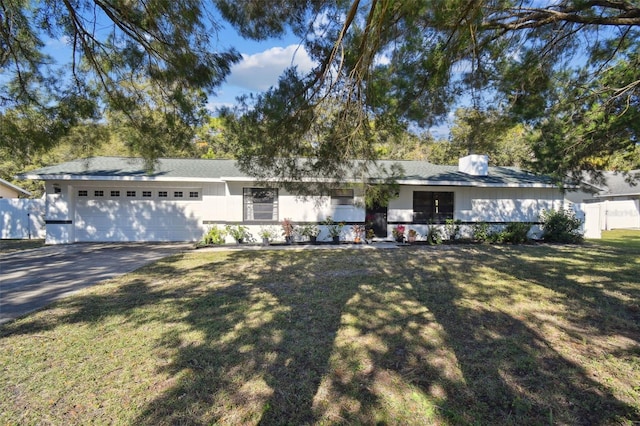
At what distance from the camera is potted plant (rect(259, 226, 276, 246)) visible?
40.4ft

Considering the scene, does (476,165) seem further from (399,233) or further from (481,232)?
(399,233)

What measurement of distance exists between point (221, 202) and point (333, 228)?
14.7ft

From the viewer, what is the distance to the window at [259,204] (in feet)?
41.3

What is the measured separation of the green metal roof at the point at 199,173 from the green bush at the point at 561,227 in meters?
1.37

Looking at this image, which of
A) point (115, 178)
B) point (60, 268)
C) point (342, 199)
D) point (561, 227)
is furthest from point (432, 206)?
point (60, 268)

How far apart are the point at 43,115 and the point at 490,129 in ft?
24.0

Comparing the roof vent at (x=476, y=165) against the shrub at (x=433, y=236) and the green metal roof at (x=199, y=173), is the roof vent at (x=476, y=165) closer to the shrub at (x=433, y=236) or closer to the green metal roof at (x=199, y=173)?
the green metal roof at (x=199, y=173)

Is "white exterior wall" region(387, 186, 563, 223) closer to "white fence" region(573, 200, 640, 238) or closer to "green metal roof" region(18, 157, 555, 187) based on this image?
"green metal roof" region(18, 157, 555, 187)

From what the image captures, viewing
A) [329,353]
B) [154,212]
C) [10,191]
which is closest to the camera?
[329,353]

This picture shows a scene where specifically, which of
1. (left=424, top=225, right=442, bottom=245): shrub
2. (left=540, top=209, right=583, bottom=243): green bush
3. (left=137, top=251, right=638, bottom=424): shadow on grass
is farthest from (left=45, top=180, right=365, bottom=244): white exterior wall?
(left=540, top=209, right=583, bottom=243): green bush

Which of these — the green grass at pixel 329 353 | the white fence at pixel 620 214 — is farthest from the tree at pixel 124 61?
the white fence at pixel 620 214

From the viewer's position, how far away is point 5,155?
17.3 ft

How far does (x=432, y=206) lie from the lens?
44.5 feet

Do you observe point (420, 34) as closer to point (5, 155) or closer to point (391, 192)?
point (391, 192)
